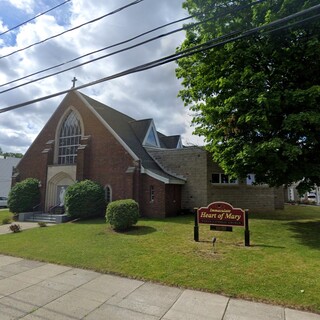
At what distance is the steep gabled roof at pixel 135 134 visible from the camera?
69.0 ft

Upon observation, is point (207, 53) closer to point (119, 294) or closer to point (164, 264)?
point (164, 264)

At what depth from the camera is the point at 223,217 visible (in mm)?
11211

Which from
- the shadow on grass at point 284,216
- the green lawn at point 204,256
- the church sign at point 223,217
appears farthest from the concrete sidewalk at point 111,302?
the shadow on grass at point 284,216

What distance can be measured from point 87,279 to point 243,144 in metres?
9.14

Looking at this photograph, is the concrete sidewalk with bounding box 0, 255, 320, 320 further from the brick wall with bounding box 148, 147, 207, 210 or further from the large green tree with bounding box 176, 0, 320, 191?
the brick wall with bounding box 148, 147, 207, 210

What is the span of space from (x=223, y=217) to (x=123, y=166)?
1169 cm

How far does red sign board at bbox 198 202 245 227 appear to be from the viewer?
10939 millimetres

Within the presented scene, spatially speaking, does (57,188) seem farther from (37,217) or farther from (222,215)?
(222,215)

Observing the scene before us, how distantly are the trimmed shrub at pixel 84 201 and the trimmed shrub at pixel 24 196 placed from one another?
5632mm

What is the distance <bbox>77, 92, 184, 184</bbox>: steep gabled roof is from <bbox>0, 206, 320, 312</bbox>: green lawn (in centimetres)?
649

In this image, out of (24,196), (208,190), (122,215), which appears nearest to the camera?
(122,215)

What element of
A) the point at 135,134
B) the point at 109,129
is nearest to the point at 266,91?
the point at 109,129

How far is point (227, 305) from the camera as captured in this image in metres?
5.93

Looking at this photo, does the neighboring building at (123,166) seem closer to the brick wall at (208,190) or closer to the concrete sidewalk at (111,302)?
the brick wall at (208,190)
